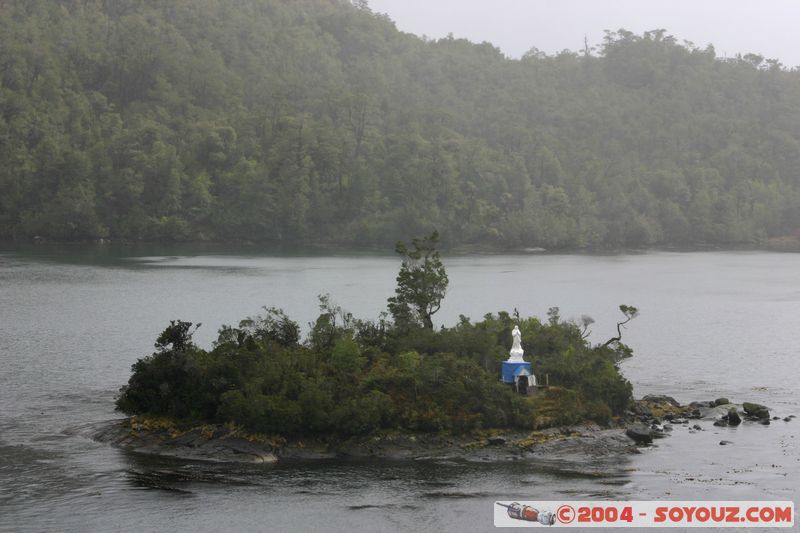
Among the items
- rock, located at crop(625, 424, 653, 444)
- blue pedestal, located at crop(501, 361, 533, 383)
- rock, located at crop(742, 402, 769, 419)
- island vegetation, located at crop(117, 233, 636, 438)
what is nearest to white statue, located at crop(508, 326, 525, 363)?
blue pedestal, located at crop(501, 361, 533, 383)

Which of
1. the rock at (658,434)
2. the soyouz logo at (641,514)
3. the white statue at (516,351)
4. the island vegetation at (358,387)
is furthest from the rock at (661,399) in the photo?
the soyouz logo at (641,514)

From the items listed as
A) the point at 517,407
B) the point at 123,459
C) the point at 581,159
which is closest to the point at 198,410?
the point at 123,459

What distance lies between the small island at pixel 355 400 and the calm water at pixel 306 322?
161 centimetres

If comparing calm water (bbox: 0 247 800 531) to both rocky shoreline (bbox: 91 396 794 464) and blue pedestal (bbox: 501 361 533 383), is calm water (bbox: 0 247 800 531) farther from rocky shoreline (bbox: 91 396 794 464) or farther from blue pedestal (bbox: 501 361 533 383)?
blue pedestal (bbox: 501 361 533 383)

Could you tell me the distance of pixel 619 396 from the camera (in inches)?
1876

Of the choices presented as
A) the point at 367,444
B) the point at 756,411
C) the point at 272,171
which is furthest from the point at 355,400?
the point at 272,171

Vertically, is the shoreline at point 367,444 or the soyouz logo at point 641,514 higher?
the shoreline at point 367,444

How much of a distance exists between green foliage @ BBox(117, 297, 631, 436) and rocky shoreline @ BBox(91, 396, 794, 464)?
0.54 m

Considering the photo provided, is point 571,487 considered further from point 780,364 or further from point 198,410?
point 780,364

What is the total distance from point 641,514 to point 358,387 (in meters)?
12.9

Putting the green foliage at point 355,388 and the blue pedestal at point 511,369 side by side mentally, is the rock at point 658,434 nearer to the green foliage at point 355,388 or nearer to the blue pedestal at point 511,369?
the green foliage at point 355,388

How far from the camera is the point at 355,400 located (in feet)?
140

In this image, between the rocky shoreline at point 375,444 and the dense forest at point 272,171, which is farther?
the dense forest at point 272,171

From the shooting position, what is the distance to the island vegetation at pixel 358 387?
139 feet
